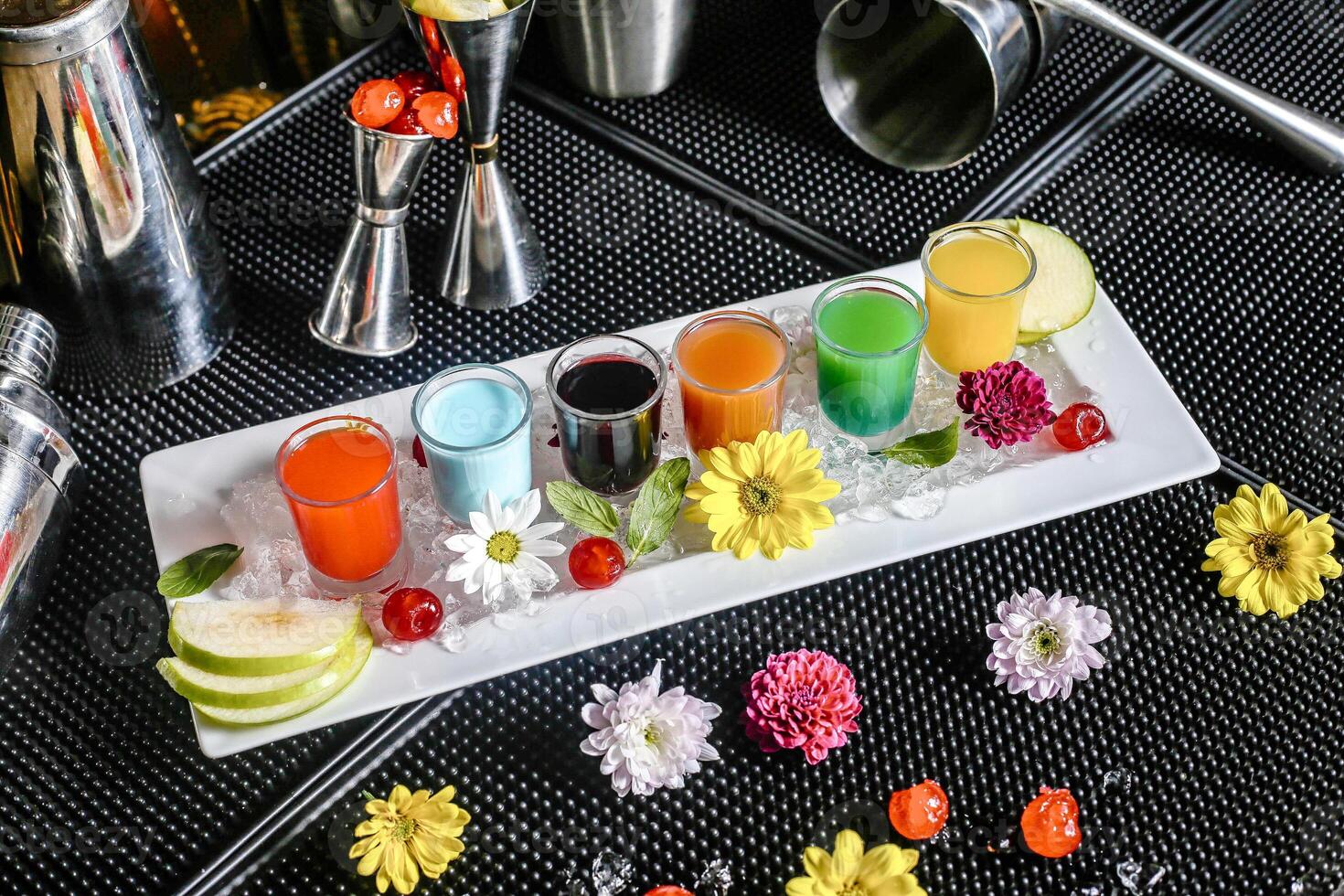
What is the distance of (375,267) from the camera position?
131 centimetres

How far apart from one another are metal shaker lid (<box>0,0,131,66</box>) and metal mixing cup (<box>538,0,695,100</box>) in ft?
1.78

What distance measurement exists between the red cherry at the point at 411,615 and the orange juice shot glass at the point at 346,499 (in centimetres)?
5

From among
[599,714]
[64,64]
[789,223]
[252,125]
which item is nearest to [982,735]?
[599,714]

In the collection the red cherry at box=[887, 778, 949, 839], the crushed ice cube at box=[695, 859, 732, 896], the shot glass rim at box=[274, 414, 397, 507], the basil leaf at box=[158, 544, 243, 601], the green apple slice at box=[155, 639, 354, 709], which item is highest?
the shot glass rim at box=[274, 414, 397, 507]

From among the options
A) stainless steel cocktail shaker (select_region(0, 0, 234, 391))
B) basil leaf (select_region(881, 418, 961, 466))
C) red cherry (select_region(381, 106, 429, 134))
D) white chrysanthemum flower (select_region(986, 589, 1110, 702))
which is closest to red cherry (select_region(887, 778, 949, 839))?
white chrysanthemum flower (select_region(986, 589, 1110, 702))

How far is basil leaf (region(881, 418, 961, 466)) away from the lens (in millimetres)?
1092

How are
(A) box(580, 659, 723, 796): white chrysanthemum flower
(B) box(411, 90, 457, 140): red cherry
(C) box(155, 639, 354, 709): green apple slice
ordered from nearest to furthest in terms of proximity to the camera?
(C) box(155, 639, 354, 709): green apple slice, (A) box(580, 659, 723, 796): white chrysanthemum flower, (B) box(411, 90, 457, 140): red cherry

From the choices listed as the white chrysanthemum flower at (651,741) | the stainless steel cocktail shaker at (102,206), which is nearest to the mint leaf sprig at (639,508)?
the white chrysanthemum flower at (651,741)

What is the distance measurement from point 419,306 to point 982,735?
0.72 meters

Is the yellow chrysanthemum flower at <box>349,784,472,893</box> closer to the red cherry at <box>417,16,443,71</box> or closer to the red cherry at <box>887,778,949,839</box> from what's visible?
the red cherry at <box>887,778,949,839</box>

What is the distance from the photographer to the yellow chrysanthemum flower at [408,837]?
3.34 ft

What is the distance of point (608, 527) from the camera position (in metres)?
1.07

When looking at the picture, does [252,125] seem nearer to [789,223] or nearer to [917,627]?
[789,223]

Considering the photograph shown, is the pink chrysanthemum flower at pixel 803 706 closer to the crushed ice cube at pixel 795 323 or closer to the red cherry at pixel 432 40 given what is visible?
the crushed ice cube at pixel 795 323
